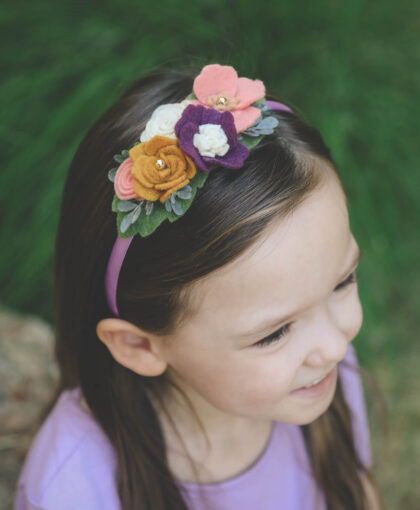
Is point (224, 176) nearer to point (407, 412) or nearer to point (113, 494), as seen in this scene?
point (113, 494)

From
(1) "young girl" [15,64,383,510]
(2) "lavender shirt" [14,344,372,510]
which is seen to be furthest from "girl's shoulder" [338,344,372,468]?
(1) "young girl" [15,64,383,510]

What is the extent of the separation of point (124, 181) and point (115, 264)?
0.18 m

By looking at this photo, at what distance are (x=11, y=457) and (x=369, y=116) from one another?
5.95 ft

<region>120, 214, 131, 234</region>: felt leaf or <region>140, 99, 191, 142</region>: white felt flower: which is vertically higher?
<region>140, 99, 191, 142</region>: white felt flower

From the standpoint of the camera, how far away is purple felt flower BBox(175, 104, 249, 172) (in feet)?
2.91

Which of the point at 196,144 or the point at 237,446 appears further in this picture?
the point at 237,446

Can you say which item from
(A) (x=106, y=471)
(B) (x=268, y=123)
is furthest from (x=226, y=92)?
(A) (x=106, y=471)

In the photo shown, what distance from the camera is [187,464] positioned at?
133 centimetres

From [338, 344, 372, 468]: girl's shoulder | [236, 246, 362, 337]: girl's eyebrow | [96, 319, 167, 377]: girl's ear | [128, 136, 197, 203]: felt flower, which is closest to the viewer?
[128, 136, 197, 203]: felt flower

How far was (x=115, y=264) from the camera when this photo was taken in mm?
1041

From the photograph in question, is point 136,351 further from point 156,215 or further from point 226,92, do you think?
point 226,92

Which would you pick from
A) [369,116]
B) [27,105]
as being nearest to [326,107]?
[369,116]

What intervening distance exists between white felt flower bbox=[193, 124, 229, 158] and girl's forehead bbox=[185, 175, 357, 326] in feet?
0.52

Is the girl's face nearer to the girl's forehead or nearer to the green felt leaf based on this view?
the girl's forehead
